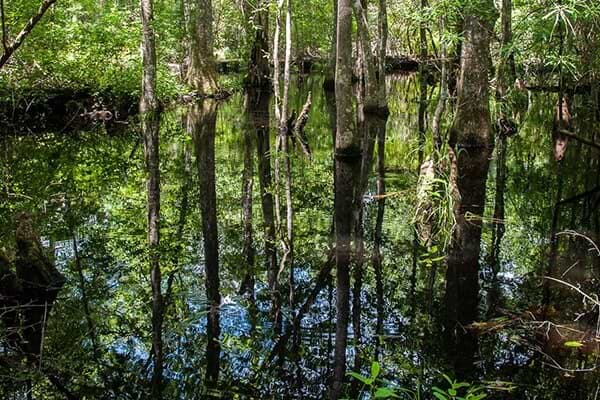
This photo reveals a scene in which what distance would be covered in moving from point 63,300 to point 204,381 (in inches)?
74.4

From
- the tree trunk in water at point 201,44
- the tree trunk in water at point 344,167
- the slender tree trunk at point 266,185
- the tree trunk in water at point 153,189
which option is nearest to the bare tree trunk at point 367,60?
the slender tree trunk at point 266,185

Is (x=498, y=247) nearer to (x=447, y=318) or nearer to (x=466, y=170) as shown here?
(x=447, y=318)

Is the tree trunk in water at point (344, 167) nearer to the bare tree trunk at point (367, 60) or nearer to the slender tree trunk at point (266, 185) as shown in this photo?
the slender tree trunk at point (266, 185)

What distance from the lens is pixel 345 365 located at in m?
4.05

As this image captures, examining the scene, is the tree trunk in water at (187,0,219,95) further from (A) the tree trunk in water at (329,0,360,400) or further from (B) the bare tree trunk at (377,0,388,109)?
(A) the tree trunk in water at (329,0,360,400)

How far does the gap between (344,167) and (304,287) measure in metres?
5.23

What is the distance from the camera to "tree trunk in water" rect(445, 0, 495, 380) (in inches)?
180

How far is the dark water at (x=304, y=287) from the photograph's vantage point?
393 cm

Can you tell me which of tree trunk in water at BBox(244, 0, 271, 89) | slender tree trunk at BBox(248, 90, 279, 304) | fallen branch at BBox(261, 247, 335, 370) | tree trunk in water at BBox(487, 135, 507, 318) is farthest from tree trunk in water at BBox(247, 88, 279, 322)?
tree trunk in water at BBox(244, 0, 271, 89)

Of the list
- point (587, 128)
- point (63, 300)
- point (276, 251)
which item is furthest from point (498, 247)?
point (587, 128)

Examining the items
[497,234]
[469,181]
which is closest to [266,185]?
[469,181]

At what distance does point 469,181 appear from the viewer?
30.7ft

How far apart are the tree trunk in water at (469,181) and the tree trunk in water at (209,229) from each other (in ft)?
5.65

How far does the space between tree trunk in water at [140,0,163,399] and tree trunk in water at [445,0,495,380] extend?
6.87 feet
